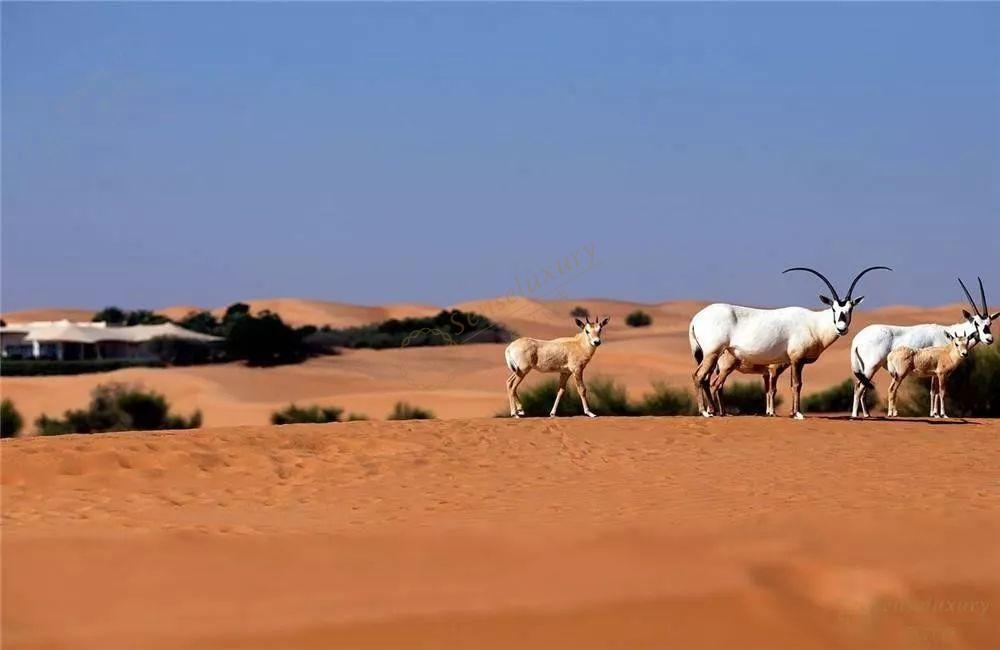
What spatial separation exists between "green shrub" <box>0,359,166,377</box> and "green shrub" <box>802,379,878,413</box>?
90.6ft

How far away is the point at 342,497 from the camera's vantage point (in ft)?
43.4

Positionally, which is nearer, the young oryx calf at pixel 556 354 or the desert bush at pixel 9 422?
the young oryx calf at pixel 556 354

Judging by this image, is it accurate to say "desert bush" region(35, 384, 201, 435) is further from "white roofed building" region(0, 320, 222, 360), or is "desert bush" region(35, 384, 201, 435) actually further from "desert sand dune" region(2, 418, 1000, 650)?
"white roofed building" region(0, 320, 222, 360)

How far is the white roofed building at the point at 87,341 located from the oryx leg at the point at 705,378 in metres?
39.2

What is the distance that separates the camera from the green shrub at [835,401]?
28.6 m

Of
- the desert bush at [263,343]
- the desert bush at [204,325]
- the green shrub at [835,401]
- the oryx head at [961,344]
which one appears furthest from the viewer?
the desert bush at [204,325]

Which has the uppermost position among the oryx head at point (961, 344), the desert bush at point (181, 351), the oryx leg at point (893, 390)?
the desert bush at point (181, 351)

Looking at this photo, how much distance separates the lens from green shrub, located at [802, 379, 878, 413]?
93.9ft

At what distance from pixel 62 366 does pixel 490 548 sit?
4084 centimetres

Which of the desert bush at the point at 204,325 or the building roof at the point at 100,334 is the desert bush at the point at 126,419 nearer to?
the building roof at the point at 100,334

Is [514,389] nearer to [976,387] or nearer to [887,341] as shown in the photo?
[887,341]

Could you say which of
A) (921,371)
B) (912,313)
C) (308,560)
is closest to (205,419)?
(921,371)

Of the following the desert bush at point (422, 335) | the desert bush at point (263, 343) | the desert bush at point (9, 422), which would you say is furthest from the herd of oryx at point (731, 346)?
the desert bush at point (422, 335)

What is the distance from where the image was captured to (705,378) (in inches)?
728
